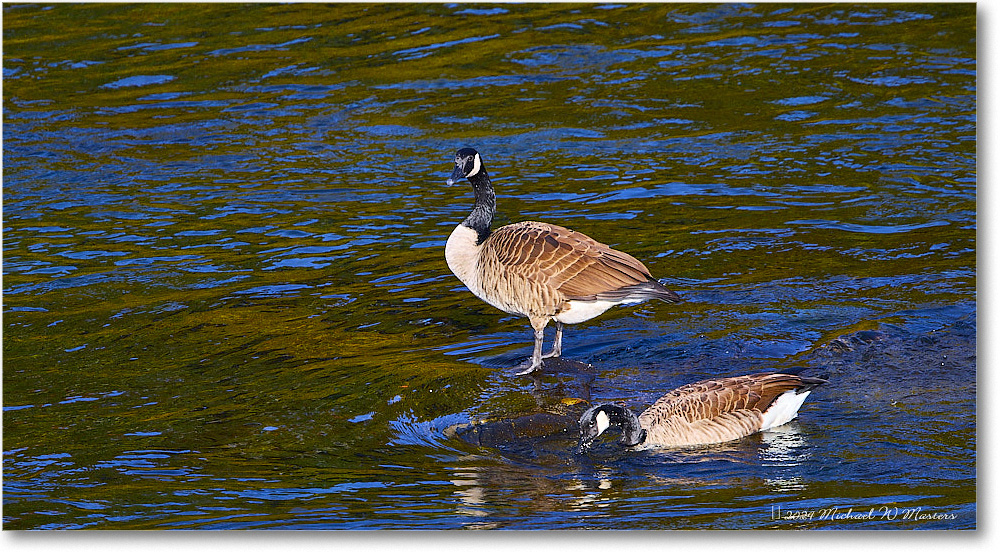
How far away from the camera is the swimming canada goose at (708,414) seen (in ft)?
19.8

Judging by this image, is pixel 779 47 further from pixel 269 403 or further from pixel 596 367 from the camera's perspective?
pixel 269 403

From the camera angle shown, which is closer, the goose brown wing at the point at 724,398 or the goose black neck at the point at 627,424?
the goose black neck at the point at 627,424

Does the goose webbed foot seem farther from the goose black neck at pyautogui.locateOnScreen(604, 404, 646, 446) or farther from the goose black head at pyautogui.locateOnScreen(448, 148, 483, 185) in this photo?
the goose black head at pyautogui.locateOnScreen(448, 148, 483, 185)

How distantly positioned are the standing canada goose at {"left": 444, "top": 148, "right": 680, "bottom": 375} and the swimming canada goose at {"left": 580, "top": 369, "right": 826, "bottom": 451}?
2.51 ft

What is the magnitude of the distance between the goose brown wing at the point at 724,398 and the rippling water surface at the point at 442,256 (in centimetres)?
22

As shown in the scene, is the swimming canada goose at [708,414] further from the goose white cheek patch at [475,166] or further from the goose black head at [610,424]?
the goose white cheek patch at [475,166]

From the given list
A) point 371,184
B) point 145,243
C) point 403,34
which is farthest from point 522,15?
point 145,243

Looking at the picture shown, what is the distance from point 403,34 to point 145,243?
3.01 m

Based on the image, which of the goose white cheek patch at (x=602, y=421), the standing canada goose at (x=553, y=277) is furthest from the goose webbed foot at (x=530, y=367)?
the goose white cheek patch at (x=602, y=421)

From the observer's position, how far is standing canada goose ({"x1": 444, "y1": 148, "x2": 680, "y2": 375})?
→ 6758mm

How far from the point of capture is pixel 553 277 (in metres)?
6.84

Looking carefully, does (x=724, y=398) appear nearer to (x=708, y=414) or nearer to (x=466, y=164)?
(x=708, y=414)

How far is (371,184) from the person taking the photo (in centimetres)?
1053

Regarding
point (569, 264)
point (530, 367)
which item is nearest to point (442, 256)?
point (530, 367)
